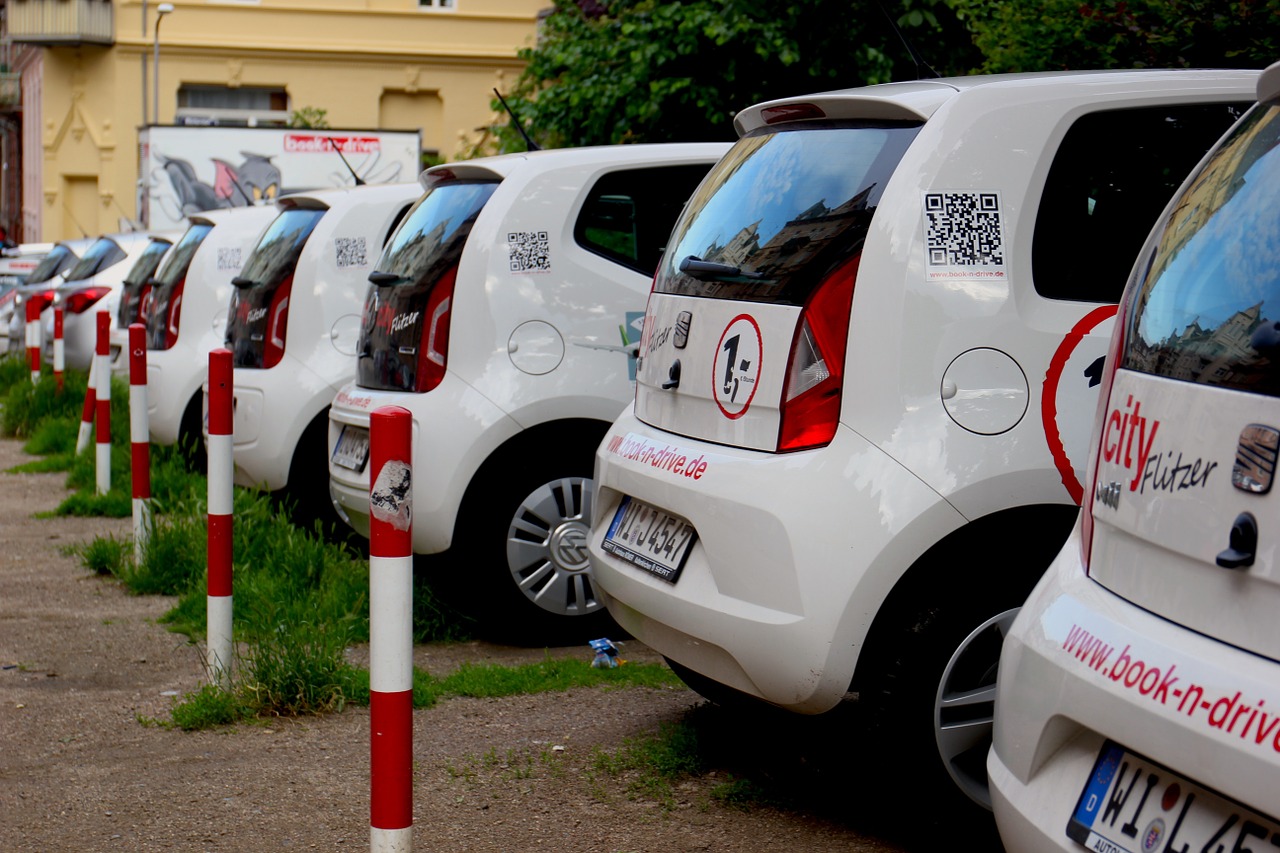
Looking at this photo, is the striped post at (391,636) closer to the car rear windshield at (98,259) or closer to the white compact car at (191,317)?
the white compact car at (191,317)

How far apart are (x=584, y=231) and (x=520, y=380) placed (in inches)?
25.3

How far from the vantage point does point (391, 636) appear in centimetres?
327

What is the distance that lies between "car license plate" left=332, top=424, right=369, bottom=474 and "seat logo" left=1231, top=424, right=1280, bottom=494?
14.4 ft

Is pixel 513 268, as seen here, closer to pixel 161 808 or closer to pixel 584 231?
pixel 584 231

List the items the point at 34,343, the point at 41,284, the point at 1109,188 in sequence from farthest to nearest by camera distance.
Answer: the point at 41,284 → the point at 34,343 → the point at 1109,188

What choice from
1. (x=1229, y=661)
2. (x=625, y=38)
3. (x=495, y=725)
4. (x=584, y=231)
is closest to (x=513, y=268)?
(x=584, y=231)

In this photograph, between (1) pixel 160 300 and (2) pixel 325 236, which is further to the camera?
(1) pixel 160 300

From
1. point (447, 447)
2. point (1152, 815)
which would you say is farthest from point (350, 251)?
point (1152, 815)

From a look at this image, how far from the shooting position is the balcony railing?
42.2 metres

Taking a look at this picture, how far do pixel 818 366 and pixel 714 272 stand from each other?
0.48 metres

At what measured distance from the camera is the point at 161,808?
170 inches

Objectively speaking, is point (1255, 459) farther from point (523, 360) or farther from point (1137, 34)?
point (1137, 34)

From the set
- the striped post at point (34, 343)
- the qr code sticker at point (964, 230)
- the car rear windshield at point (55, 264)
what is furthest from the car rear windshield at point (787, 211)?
the car rear windshield at point (55, 264)

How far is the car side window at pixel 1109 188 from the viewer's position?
3.94 metres
